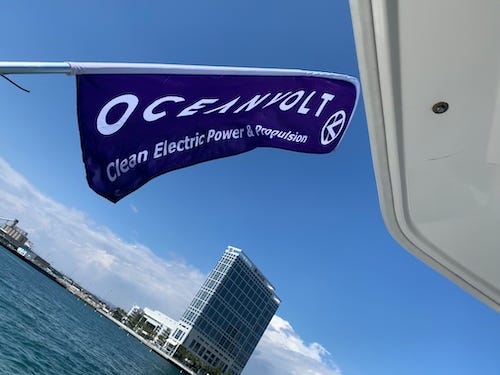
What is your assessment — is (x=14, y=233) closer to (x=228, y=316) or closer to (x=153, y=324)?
(x=153, y=324)

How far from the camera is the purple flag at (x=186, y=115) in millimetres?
2215

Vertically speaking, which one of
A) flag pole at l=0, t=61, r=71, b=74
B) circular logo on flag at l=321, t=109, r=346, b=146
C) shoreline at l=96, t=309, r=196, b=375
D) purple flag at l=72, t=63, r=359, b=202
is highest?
circular logo on flag at l=321, t=109, r=346, b=146

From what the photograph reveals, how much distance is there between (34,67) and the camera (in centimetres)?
193

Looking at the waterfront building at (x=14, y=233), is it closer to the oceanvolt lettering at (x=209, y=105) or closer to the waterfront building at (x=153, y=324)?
the waterfront building at (x=153, y=324)

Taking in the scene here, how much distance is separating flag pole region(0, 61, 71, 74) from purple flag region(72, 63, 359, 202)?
0.07 m

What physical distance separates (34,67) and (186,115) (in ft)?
3.64

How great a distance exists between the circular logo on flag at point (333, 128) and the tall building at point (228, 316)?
94056mm

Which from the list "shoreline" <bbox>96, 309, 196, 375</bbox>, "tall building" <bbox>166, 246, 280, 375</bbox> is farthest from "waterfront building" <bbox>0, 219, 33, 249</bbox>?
"tall building" <bbox>166, 246, 280, 375</bbox>

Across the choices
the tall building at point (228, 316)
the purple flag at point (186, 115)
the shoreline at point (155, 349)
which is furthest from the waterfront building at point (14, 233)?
the purple flag at point (186, 115)

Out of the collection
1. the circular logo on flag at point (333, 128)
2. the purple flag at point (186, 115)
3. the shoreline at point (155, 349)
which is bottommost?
the shoreline at point (155, 349)

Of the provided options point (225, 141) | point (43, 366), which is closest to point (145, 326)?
point (43, 366)

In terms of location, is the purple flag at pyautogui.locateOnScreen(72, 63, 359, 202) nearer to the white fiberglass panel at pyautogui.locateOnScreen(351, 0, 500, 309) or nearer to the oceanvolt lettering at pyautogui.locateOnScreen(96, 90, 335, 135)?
the oceanvolt lettering at pyautogui.locateOnScreen(96, 90, 335, 135)

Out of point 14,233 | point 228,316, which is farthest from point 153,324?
point 14,233

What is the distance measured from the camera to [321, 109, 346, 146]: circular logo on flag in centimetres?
405
